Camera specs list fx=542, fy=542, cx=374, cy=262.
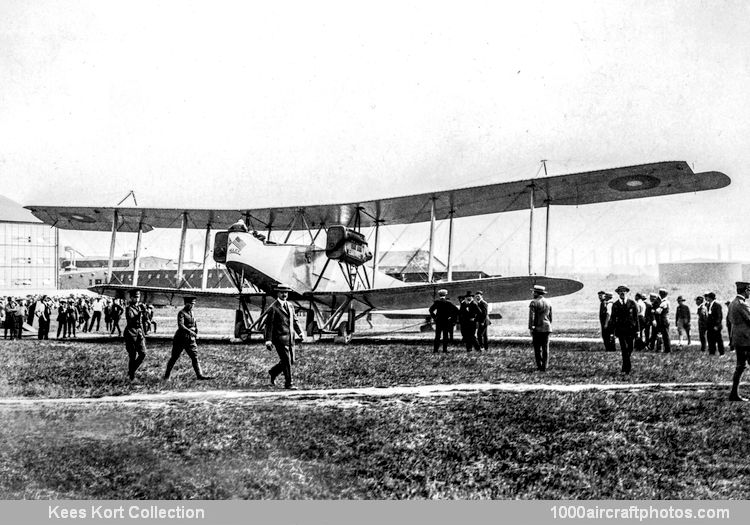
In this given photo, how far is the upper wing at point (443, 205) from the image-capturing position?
10.8m

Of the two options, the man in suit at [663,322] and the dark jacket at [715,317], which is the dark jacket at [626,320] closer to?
the dark jacket at [715,317]

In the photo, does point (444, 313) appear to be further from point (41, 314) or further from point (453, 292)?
point (41, 314)

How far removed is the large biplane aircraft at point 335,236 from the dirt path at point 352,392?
417cm

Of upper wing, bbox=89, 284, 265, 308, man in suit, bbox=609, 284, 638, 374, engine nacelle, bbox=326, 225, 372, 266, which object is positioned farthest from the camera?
engine nacelle, bbox=326, 225, 372, 266

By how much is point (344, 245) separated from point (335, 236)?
0.31 meters

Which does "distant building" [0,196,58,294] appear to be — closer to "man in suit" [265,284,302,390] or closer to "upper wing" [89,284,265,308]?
"upper wing" [89,284,265,308]

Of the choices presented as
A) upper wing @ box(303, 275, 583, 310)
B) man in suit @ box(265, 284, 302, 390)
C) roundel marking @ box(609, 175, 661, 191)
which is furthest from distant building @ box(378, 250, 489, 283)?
man in suit @ box(265, 284, 302, 390)

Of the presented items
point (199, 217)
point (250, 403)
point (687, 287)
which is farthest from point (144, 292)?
point (687, 287)

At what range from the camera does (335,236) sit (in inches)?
515

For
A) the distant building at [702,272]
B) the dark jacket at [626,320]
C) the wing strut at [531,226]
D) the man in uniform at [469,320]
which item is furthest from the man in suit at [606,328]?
the man in uniform at [469,320]

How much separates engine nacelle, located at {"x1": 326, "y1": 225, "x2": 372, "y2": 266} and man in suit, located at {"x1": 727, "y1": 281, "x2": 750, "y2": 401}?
8.33m

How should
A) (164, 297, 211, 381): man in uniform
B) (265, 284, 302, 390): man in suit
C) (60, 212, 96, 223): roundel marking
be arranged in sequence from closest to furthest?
(265, 284, 302, 390): man in suit
(164, 297, 211, 381): man in uniform
(60, 212, 96, 223): roundel marking

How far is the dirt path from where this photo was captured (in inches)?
257

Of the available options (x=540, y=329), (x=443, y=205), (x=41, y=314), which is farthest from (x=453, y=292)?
(x=41, y=314)
